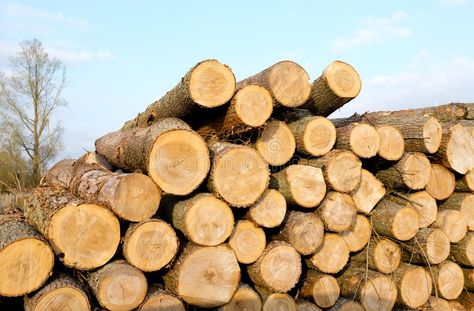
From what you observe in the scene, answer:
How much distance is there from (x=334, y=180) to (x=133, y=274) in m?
1.93

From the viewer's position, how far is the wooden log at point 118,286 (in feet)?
10.1

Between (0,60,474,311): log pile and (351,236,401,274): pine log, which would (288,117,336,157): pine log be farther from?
(351,236,401,274): pine log

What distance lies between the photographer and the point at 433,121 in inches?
171

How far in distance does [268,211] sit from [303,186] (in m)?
0.41

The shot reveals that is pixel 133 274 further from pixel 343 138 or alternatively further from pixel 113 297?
pixel 343 138

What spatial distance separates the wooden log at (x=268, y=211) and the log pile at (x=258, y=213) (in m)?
0.01

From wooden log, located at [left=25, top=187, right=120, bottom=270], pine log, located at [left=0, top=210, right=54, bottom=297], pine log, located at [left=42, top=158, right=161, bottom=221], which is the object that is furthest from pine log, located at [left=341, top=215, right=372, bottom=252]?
pine log, located at [left=0, top=210, right=54, bottom=297]

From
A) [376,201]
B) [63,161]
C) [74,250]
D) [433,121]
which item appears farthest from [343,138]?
[63,161]

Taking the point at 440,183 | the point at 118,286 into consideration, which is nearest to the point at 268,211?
the point at 118,286

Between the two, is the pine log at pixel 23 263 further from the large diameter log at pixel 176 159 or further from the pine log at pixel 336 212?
the pine log at pixel 336 212

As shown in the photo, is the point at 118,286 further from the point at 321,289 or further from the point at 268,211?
the point at 321,289

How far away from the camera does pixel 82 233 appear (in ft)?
10.3

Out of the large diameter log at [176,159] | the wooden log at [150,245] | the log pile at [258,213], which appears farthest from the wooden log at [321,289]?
the large diameter log at [176,159]

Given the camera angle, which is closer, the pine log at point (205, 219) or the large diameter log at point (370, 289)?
the pine log at point (205, 219)
